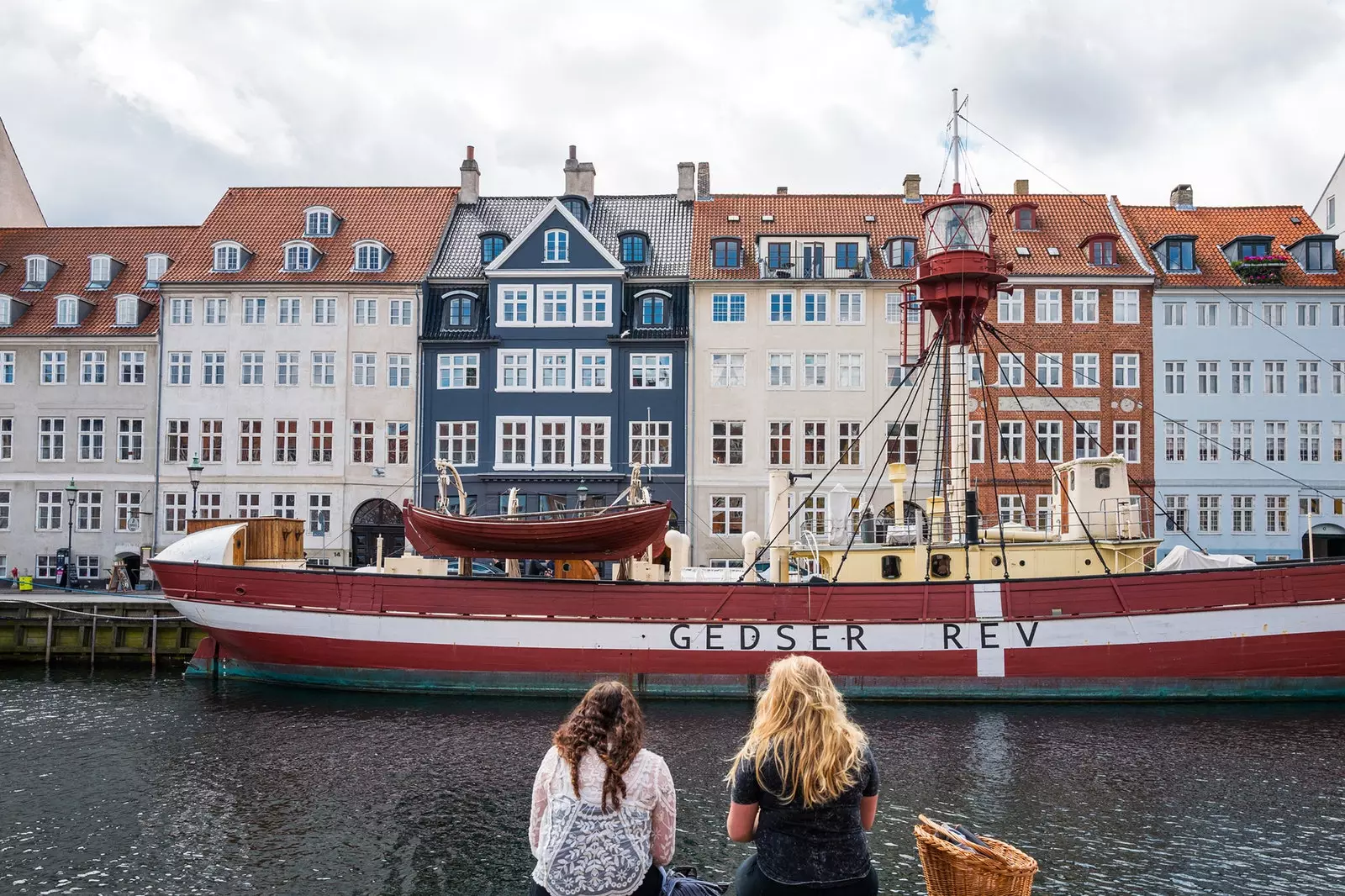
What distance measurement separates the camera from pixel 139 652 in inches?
1188

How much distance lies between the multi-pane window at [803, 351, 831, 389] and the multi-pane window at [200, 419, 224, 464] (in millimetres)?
24672

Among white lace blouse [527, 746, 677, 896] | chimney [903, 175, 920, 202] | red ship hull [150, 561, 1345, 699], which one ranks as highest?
chimney [903, 175, 920, 202]

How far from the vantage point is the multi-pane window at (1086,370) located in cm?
4144

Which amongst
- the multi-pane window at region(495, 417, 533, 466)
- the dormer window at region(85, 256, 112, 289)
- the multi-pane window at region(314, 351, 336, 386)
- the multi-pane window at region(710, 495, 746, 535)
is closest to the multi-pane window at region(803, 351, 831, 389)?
the multi-pane window at region(710, 495, 746, 535)

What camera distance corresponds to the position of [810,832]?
5750 millimetres

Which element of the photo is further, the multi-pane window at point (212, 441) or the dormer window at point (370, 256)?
the dormer window at point (370, 256)

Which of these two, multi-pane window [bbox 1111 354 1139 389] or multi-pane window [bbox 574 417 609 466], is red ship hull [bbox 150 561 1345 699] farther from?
multi-pane window [bbox 1111 354 1139 389]

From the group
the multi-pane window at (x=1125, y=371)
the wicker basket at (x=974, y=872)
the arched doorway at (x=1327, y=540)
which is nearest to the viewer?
the wicker basket at (x=974, y=872)

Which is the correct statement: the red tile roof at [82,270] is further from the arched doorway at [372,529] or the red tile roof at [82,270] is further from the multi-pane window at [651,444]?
the multi-pane window at [651,444]

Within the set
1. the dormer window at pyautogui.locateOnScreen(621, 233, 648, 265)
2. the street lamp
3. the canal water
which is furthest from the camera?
the dormer window at pyautogui.locateOnScreen(621, 233, 648, 265)

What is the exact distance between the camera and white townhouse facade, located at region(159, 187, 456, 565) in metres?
42.1

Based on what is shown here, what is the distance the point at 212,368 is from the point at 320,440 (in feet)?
19.3

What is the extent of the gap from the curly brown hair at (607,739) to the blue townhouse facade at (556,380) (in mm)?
35085

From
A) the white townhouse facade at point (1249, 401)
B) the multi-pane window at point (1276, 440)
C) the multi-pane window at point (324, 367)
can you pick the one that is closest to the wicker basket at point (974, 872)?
the white townhouse facade at point (1249, 401)
